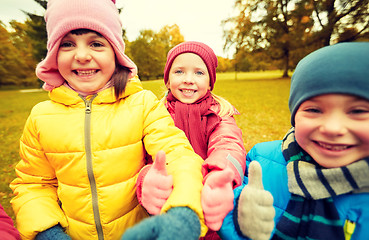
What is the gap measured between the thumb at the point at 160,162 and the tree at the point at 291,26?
55.4ft

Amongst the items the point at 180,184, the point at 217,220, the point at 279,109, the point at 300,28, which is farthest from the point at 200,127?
the point at 300,28

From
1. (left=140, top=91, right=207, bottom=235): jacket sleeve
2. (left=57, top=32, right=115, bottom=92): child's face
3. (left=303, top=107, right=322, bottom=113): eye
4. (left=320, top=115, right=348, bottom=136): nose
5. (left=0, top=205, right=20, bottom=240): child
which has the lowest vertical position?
(left=0, top=205, right=20, bottom=240): child

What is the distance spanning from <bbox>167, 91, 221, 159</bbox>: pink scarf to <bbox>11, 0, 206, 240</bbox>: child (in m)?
0.37

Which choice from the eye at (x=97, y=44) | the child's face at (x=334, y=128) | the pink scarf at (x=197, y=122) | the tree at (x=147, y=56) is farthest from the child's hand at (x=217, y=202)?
the tree at (x=147, y=56)

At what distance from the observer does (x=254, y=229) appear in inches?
39.7

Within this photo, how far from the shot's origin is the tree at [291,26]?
15672 millimetres

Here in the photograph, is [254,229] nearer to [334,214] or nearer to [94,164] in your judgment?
[334,214]

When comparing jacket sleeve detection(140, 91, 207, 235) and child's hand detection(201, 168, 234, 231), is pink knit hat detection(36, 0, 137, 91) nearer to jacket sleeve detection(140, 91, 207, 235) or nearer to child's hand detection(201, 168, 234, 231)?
jacket sleeve detection(140, 91, 207, 235)

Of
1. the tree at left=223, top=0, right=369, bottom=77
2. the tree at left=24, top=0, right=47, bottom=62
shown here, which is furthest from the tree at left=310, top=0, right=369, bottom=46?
the tree at left=24, top=0, right=47, bottom=62

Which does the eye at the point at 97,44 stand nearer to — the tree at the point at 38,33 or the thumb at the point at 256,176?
the thumb at the point at 256,176

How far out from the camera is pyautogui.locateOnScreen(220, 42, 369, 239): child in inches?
40.3

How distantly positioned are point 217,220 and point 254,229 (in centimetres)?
20

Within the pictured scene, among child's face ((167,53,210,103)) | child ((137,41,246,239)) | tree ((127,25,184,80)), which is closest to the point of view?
child ((137,41,246,239))

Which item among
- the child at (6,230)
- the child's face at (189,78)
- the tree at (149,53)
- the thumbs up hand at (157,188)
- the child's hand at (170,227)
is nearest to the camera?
the child's hand at (170,227)
